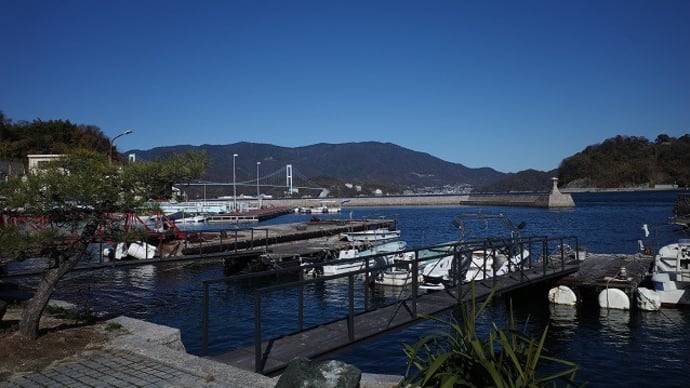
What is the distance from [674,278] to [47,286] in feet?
66.1

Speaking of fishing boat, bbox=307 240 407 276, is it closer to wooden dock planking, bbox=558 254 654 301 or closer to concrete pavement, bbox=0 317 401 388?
wooden dock planking, bbox=558 254 654 301

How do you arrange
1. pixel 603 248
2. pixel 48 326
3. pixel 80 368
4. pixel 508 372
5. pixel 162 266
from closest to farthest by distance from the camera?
pixel 508 372, pixel 80 368, pixel 48 326, pixel 162 266, pixel 603 248

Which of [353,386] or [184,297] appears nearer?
[353,386]

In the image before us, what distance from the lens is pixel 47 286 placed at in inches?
340

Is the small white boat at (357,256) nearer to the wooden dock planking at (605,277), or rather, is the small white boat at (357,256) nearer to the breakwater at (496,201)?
the wooden dock planking at (605,277)

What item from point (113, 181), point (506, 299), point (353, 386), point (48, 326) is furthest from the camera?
point (506, 299)

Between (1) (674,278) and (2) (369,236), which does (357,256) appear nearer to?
(1) (674,278)

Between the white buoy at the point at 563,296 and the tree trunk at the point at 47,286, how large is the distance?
1679 cm

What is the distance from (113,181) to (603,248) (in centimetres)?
4160

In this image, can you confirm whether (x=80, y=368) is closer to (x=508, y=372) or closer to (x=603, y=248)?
(x=508, y=372)

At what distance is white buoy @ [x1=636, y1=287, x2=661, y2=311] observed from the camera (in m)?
18.7

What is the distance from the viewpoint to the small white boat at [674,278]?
18.9 m

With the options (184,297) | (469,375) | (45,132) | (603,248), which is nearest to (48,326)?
(469,375)

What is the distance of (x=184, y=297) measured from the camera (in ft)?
70.2
